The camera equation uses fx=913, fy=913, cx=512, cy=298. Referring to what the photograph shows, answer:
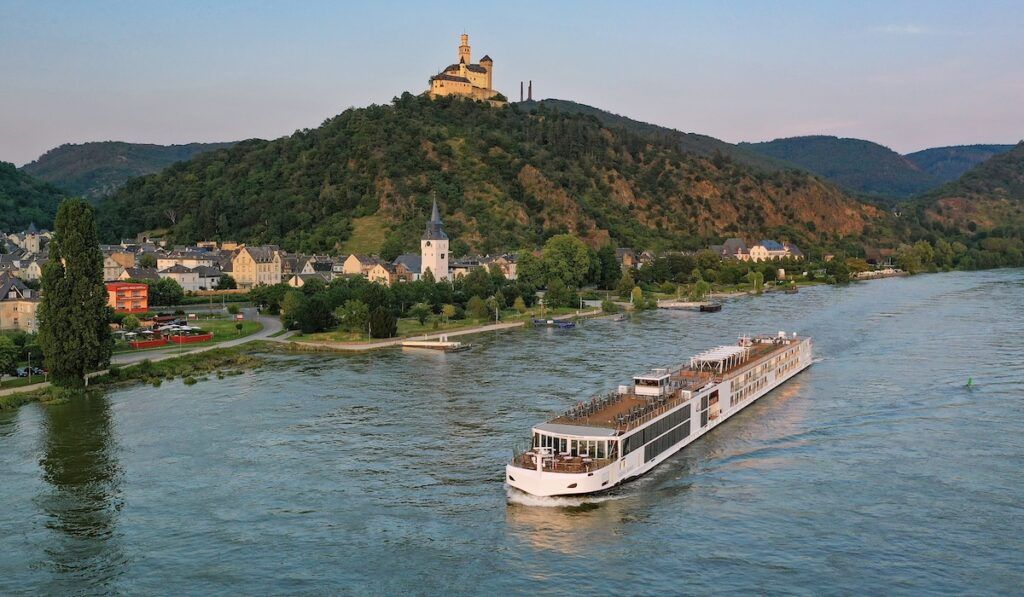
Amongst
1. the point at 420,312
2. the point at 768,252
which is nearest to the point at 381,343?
the point at 420,312

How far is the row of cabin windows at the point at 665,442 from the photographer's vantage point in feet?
129

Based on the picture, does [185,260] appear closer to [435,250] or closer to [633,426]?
[435,250]

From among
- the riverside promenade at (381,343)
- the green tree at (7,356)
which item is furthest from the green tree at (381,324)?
the green tree at (7,356)

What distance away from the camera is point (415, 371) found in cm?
6438

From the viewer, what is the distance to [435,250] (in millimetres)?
116500

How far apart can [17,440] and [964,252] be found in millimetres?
198490

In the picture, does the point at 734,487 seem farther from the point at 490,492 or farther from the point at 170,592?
the point at 170,592

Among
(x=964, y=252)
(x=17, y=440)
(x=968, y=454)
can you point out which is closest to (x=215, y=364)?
(x=17, y=440)

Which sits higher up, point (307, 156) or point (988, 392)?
point (307, 156)

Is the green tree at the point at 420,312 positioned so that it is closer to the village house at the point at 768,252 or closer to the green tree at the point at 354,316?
the green tree at the point at 354,316

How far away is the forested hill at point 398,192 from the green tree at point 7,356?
83.0 metres

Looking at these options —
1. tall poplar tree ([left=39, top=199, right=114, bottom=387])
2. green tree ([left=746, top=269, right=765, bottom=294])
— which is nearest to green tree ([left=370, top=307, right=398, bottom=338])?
tall poplar tree ([left=39, top=199, right=114, bottom=387])

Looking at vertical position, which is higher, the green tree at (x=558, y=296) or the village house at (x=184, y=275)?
the village house at (x=184, y=275)

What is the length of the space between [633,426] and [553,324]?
54704 mm
